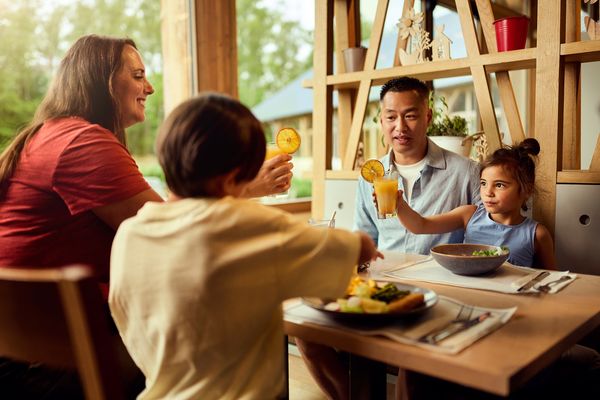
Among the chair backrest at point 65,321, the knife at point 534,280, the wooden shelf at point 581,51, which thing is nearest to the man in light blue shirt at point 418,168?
the wooden shelf at point 581,51

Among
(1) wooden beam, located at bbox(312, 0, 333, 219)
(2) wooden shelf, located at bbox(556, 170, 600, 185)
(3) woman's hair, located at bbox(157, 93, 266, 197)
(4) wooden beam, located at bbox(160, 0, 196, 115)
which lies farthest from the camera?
(4) wooden beam, located at bbox(160, 0, 196, 115)

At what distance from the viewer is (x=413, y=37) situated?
110 inches

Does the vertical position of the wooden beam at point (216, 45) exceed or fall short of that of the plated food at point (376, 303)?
it exceeds it

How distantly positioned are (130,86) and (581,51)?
5.49 ft

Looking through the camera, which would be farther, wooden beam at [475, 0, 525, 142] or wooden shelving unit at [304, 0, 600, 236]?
wooden beam at [475, 0, 525, 142]

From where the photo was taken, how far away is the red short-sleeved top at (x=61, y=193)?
1.48 metres

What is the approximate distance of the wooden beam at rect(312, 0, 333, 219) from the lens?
308 centimetres

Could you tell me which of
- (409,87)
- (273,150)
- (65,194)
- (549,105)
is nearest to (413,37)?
(409,87)

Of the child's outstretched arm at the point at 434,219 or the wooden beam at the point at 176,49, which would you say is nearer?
the child's outstretched arm at the point at 434,219

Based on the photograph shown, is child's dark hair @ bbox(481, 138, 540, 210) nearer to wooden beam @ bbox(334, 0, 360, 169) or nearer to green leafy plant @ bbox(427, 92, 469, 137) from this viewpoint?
green leafy plant @ bbox(427, 92, 469, 137)

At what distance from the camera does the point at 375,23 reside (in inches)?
113

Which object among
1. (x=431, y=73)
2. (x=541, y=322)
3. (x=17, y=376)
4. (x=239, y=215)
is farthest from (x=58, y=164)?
(x=431, y=73)

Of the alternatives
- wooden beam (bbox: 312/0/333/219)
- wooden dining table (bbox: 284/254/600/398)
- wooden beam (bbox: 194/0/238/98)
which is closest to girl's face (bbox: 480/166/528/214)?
wooden dining table (bbox: 284/254/600/398)

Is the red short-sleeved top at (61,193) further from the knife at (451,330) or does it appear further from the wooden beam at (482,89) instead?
the wooden beam at (482,89)
